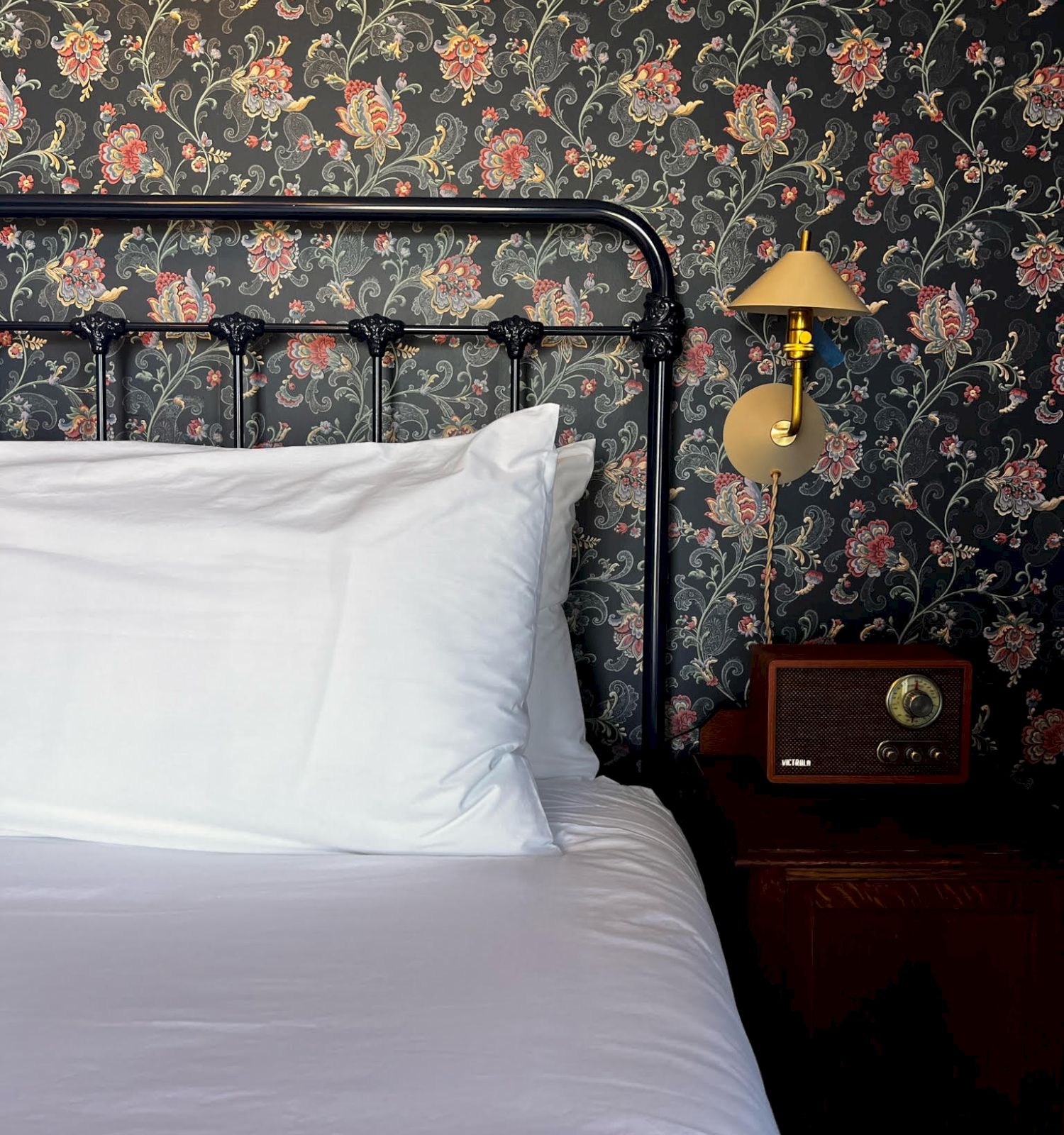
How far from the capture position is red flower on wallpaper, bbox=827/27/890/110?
67.9 inches

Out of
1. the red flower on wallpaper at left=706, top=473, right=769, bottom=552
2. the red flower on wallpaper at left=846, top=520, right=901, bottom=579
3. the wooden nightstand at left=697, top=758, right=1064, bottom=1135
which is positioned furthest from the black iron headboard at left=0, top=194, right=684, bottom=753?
the wooden nightstand at left=697, top=758, right=1064, bottom=1135

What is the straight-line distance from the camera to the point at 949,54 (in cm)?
172

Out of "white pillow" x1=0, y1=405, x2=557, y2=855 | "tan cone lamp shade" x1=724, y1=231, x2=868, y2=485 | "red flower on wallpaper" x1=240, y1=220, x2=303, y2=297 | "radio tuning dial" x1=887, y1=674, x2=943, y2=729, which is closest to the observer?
"white pillow" x1=0, y1=405, x2=557, y2=855

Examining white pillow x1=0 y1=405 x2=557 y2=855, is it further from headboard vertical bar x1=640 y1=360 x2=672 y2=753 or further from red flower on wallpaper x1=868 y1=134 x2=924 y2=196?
red flower on wallpaper x1=868 y1=134 x2=924 y2=196

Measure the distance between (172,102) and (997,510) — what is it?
1490mm

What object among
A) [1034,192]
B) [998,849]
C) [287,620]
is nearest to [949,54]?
[1034,192]

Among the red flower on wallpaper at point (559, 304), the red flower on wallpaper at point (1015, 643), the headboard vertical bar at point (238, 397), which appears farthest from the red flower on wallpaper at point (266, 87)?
the red flower on wallpaper at point (1015, 643)

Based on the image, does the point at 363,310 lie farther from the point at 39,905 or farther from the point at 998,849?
the point at 998,849

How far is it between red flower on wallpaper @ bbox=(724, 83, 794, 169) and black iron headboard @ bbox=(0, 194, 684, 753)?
22cm

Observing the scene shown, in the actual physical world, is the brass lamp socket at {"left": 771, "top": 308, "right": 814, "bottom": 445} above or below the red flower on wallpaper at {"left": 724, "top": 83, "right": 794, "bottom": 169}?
below

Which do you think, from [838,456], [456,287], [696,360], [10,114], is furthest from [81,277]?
[838,456]

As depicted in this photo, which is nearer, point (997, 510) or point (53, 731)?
point (53, 731)

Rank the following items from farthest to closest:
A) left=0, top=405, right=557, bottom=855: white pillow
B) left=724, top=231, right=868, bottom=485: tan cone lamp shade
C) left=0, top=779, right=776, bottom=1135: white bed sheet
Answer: left=724, top=231, right=868, bottom=485: tan cone lamp shade → left=0, top=405, right=557, bottom=855: white pillow → left=0, top=779, right=776, bottom=1135: white bed sheet

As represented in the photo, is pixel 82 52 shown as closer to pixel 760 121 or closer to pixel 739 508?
pixel 760 121
